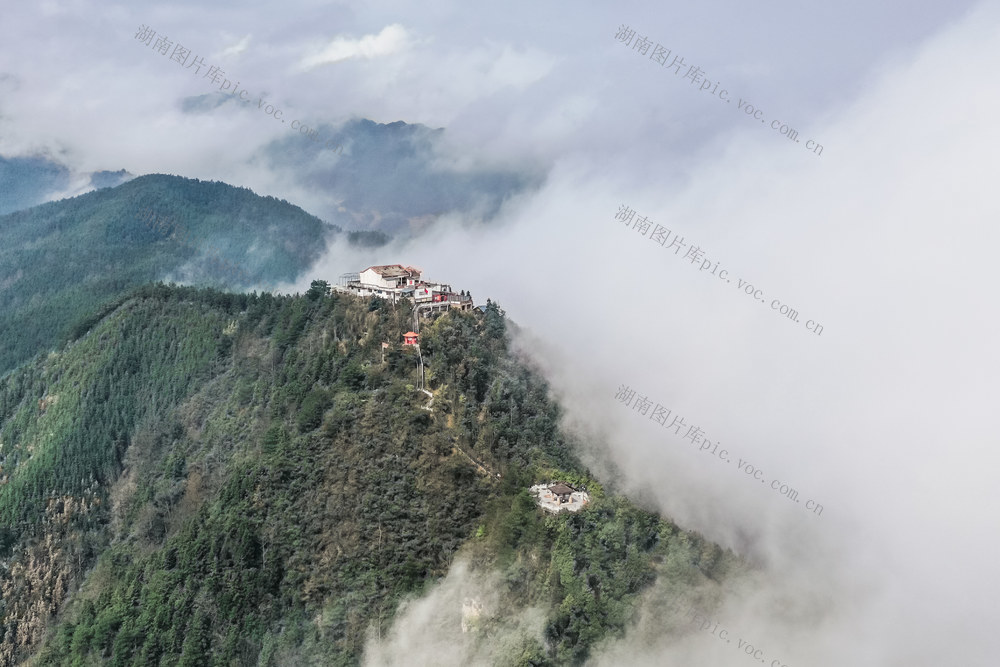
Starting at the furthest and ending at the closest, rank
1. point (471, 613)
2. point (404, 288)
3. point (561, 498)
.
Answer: point (404, 288)
point (561, 498)
point (471, 613)

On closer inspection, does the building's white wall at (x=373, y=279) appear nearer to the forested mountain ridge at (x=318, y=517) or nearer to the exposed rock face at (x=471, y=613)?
the forested mountain ridge at (x=318, y=517)

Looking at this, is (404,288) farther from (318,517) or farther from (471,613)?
(471,613)

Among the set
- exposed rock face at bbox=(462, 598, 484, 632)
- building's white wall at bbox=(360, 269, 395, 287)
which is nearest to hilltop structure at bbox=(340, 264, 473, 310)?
building's white wall at bbox=(360, 269, 395, 287)

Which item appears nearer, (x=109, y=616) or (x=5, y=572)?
(x=109, y=616)

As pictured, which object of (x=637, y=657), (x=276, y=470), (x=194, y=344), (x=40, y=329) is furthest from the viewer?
(x=40, y=329)

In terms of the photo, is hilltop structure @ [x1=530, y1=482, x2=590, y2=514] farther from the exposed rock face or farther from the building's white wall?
the building's white wall

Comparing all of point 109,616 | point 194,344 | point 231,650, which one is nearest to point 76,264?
point 194,344

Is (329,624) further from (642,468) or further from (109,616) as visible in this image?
(642,468)

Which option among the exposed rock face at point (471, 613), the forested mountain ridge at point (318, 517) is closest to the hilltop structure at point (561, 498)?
the forested mountain ridge at point (318, 517)

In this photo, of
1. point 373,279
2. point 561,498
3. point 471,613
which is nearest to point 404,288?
point 373,279
